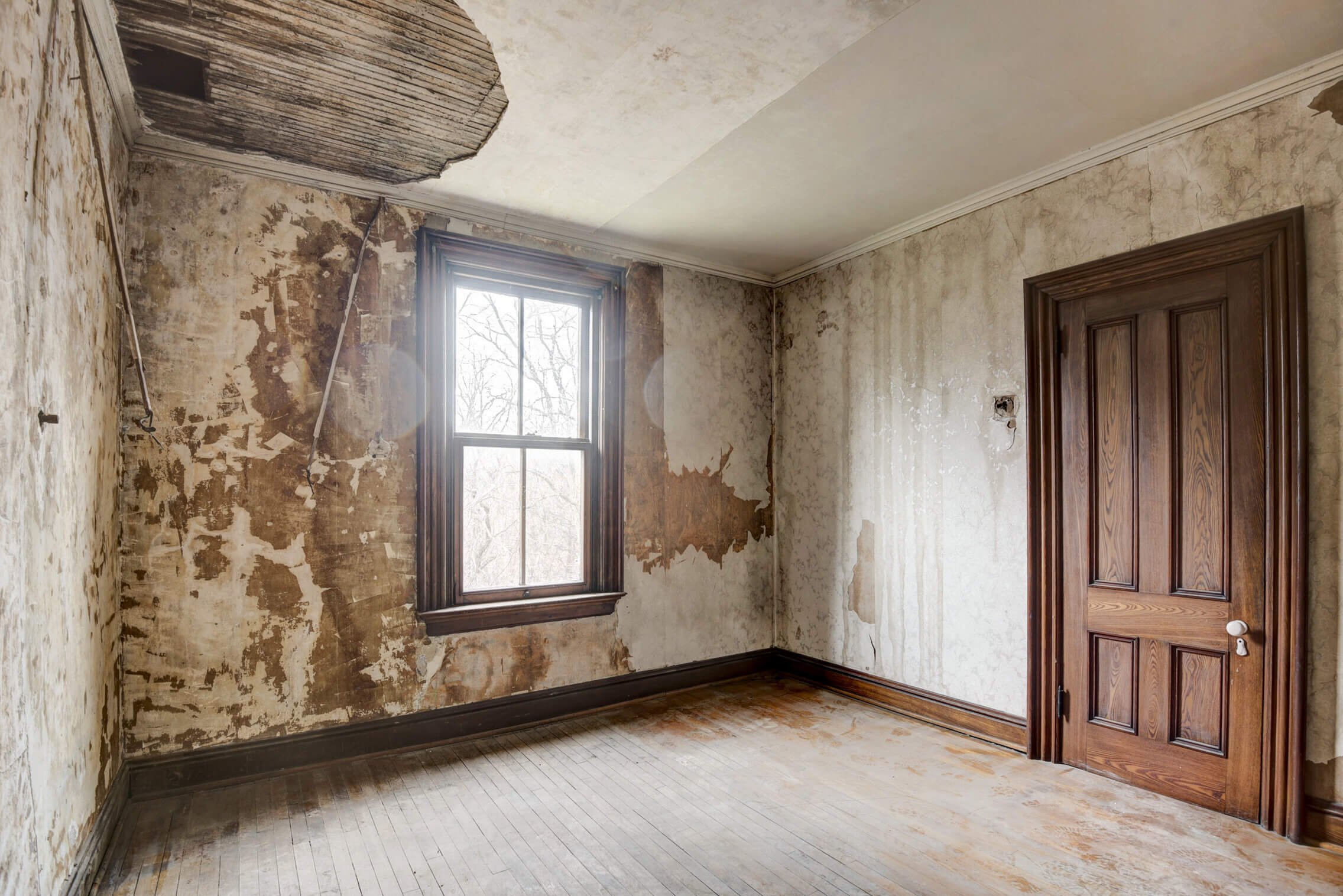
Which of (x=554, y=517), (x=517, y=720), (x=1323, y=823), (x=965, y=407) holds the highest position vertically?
(x=965, y=407)

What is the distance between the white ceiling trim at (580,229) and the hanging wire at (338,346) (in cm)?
15

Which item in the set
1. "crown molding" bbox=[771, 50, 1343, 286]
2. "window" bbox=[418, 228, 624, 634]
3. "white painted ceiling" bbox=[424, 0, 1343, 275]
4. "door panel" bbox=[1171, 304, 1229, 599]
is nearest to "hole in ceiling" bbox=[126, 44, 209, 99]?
"white painted ceiling" bbox=[424, 0, 1343, 275]

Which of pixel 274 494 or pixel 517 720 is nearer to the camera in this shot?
pixel 274 494

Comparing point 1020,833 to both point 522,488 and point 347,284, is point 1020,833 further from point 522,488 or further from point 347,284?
point 347,284

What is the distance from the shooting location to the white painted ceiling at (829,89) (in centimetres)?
216

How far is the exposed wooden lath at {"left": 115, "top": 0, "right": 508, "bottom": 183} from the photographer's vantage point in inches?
84.4

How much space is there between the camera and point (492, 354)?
3.84 m

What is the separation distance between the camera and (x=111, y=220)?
2518 mm

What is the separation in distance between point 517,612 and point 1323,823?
3.51 metres

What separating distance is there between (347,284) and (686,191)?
1.80 metres

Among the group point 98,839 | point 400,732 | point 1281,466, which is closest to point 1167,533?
point 1281,466

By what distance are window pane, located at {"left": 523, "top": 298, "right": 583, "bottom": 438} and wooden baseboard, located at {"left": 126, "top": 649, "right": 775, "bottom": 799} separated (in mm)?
1542

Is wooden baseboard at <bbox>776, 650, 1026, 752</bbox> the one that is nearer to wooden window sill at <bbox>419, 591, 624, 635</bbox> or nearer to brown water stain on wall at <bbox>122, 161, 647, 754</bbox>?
wooden window sill at <bbox>419, 591, 624, 635</bbox>

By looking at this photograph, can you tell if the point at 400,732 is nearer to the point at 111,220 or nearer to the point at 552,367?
the point at 552,367
